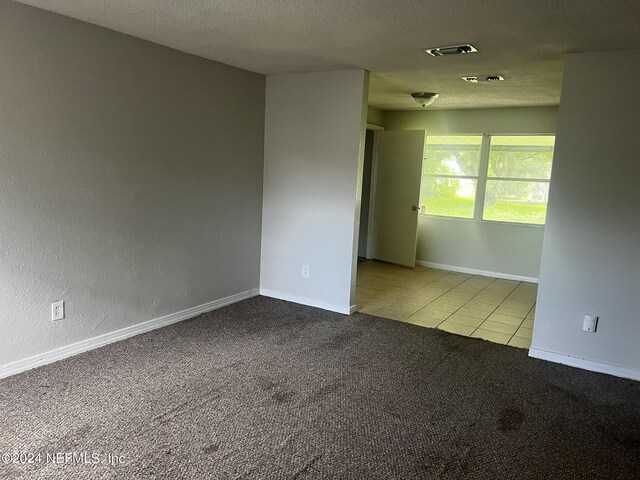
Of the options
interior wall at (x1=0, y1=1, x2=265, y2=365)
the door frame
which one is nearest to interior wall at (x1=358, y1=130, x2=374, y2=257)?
the door frame

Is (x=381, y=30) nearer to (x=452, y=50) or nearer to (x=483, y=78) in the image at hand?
(x=452, y=50)

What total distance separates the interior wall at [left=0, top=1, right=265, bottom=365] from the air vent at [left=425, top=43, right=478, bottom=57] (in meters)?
1.79

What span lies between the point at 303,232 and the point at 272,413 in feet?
7.27

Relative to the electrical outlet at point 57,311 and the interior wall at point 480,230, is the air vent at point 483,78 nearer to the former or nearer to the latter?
the interior wall at point 480,230

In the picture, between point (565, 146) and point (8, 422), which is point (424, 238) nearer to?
point (565, 146)

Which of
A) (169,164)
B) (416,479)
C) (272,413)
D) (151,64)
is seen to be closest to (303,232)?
(169,164)

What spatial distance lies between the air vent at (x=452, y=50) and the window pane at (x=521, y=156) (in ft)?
10.3

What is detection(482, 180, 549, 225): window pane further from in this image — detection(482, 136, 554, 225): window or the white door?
the white door

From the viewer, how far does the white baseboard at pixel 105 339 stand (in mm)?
2771

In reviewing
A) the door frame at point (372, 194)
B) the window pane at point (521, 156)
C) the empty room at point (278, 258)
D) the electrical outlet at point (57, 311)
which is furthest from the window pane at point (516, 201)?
the electrical outlet at point (57, 311)

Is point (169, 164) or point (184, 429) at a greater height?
point (169, 164)

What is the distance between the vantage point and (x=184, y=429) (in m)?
2.25

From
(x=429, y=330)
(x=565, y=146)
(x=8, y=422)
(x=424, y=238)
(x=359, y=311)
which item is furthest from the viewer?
(x=424, y=238)

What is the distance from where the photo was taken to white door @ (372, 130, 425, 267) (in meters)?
6.41
